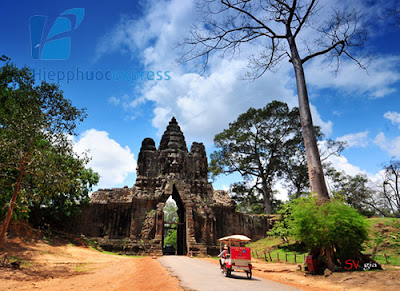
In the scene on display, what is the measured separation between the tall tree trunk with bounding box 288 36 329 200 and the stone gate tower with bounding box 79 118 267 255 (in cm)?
1237

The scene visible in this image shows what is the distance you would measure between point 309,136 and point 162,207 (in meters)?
15.2

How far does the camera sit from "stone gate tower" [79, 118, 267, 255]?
22031 mm

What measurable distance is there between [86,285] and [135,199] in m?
16.6

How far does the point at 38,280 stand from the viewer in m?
9.28

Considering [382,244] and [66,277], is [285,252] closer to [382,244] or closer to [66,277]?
[382,244]

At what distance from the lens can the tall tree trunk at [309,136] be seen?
36.8 ft

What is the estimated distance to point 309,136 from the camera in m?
12.2

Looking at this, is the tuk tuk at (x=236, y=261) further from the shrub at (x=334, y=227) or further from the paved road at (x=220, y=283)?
the shrub at (x=334, y=227)

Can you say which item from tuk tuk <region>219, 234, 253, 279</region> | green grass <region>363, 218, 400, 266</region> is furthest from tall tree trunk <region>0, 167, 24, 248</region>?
green grass <region>363, 218, 400, 266</region>

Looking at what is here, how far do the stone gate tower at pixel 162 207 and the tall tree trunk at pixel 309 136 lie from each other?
12.4 metres

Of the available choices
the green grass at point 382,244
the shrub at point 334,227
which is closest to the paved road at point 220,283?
the shrub at point 334,227

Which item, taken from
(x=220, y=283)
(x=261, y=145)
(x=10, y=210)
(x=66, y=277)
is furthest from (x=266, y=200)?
(x=10, y=210)

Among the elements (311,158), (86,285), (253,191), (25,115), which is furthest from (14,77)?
(253,191)

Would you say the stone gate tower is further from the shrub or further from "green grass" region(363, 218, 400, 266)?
the shrub
